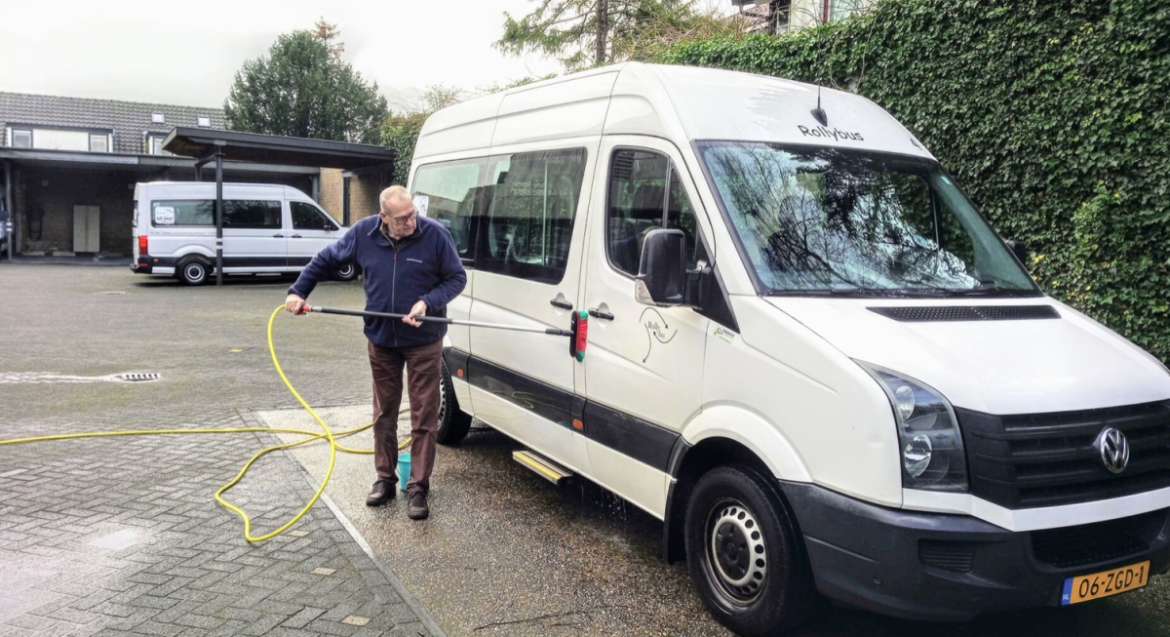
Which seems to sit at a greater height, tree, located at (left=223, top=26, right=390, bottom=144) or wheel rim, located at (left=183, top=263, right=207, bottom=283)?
tree, located at (left=223, top=26, right=390, bottom=144)

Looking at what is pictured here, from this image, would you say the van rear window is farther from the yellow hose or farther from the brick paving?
the yellow hose

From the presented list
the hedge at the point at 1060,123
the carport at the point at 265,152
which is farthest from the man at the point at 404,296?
the carport at the point at 265,152

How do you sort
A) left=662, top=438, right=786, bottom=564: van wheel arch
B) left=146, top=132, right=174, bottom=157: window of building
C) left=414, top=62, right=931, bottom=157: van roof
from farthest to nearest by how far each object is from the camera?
left=146, top=132, right=174, bottom=157: window of building
left=414, top=62, right=931, bottom=157: van roof
left=662, top=438, right=786, bottom=564: van wheel arch

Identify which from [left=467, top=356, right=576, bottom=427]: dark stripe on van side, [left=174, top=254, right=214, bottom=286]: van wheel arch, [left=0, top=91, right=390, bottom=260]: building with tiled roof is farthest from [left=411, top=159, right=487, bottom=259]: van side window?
[left=0, top=91, right=390, bottom=260]: building with tiled roof

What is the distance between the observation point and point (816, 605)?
355 centimetres

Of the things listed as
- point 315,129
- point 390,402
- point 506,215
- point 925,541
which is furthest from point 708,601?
point 315,129

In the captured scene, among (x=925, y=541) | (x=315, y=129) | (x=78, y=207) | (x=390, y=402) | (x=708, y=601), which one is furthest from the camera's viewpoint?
(x=315, y=129)

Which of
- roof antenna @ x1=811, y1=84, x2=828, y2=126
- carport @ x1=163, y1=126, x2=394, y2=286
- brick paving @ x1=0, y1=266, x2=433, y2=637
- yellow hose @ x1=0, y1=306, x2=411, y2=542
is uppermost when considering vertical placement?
carport @ x1=163, y1=126, x2=394, y2=286

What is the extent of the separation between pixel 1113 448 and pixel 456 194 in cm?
464

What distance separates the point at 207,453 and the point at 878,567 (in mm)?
5031

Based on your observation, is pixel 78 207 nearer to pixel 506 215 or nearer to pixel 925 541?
pixel 506 215

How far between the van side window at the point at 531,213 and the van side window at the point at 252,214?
664 inches

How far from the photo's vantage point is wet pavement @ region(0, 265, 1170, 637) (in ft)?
13.0

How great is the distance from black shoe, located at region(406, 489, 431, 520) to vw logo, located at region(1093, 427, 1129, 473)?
3498 millimetres
